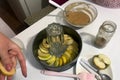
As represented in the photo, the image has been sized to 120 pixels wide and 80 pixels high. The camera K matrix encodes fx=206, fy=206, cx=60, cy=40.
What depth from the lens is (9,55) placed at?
0.60 metres

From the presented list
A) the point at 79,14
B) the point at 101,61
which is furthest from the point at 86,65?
the point at 79,14

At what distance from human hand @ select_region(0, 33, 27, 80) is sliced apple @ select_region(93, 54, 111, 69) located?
8.6 inches

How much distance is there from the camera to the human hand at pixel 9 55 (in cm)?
56

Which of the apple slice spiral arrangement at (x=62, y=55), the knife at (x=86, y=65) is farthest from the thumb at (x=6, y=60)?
the knife at (x=86, y=65)

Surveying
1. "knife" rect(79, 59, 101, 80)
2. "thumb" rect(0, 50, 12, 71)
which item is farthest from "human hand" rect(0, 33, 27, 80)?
"knife" rect(79, 59, 101, 80)

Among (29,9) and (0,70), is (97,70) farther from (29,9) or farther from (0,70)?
(29,9)

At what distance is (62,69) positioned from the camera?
0.64m

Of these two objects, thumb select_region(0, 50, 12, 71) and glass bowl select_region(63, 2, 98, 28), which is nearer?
thumb select_region(0, 50, 12, 71)

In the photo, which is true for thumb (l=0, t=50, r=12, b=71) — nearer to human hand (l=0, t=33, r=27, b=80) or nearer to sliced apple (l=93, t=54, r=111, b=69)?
human hand (l=0, t=33, r=27, b=80)

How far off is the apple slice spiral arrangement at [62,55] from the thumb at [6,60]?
4.3 inches

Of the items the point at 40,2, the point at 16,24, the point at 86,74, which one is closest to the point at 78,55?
the point at 86,74

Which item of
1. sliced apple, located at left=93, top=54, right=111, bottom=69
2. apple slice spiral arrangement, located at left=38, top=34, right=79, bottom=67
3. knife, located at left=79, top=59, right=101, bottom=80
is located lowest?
knife, located at left=79, top=59, right=101, bottom=80

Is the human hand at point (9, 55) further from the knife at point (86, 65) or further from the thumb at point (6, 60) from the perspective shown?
the knife at point (86, 65)

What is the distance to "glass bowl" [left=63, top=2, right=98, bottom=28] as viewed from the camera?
74 centimetres
